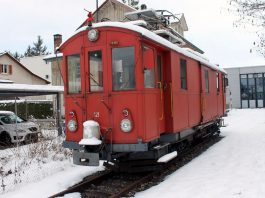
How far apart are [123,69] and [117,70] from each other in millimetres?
131


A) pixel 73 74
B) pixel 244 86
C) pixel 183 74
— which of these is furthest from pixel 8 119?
pixel 244 86

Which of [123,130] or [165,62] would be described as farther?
[165,62]

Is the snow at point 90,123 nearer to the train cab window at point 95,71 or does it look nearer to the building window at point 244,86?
the train cab window at point 95,71

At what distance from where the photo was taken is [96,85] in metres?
8.60

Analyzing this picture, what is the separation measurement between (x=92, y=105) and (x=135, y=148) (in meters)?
1.38

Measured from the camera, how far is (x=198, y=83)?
486 inches

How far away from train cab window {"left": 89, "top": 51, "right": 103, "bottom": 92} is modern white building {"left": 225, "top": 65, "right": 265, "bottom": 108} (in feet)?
118

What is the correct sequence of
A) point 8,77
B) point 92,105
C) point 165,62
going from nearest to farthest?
point 92,105 < point 165,62 < point 8,77

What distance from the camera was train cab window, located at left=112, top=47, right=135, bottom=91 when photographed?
820 cm

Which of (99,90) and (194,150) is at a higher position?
(99,90)

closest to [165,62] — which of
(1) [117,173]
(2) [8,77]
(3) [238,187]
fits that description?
(1) [117,173]

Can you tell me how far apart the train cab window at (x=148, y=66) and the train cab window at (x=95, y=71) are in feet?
3.22

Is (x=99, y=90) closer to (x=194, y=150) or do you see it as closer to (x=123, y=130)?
(x=123, y=130)

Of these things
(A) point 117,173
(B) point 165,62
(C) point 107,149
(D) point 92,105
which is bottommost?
(A) point 117,173
